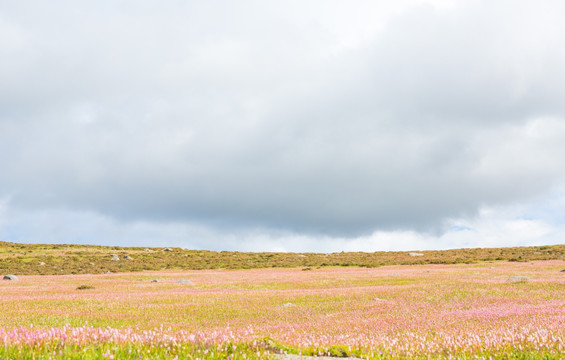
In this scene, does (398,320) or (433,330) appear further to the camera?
(398,320)

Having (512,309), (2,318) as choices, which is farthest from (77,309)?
(512,309)

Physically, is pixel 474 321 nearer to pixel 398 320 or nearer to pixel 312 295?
pixel 398 320

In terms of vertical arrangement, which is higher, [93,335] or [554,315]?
[93,335]

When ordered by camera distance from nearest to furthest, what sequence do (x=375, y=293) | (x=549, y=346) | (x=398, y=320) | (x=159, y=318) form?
1. (x=549, y=346)
2. (x=398, y=320)
3. (x=159, y=318)
4. (x=375, y=293)

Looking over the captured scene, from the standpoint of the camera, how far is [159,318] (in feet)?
55.1

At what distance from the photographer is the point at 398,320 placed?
15.3 meters

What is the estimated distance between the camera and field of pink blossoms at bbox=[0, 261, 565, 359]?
23.2 feet

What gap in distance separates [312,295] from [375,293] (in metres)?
3.44

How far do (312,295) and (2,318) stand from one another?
14706mm

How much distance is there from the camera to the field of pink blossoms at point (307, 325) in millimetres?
7066

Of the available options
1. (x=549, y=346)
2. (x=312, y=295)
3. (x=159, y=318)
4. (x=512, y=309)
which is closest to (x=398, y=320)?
(x=512, y=309)

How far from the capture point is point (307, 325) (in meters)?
14.7

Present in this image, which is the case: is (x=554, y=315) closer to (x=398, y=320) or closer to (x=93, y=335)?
(x=398, y=320)

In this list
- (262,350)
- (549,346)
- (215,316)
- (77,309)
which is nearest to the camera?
(262,350)
